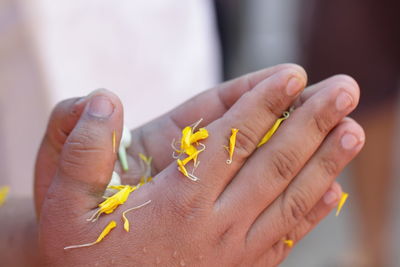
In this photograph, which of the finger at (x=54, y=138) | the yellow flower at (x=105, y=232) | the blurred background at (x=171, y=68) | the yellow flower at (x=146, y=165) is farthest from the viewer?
the blurred background at (x=171, y=68)

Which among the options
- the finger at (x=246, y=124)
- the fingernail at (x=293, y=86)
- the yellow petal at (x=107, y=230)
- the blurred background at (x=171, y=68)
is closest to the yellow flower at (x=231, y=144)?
the finger at (x=246, y=124)

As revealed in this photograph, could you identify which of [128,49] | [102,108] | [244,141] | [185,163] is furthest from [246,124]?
[128,49]

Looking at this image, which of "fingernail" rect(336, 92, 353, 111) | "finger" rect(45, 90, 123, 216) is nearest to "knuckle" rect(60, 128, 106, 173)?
"finger" rect(45, 90, 123, 216)

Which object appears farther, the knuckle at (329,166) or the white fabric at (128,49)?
the white fabric at (128,49)

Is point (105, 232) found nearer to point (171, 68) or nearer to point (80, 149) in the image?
point (80, 149)

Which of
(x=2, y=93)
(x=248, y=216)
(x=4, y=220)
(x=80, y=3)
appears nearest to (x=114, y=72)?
(x=80, y=3)

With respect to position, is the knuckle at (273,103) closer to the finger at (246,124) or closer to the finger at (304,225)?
the finger at (246,124)

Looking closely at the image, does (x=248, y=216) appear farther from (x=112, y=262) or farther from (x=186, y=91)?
(x=186, y=91)
